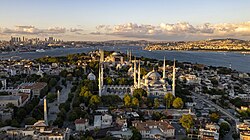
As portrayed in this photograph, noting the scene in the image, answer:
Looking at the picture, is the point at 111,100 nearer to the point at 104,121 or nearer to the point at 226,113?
the point at 104,121

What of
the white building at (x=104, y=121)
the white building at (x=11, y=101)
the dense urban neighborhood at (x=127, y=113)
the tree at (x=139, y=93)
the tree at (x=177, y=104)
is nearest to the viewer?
the dense urban neighborhood at (x=127, y=113)

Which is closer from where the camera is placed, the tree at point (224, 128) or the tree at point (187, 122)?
the tree at point (224, 128)

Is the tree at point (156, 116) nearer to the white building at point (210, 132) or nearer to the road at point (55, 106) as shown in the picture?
the white building at point (210, 132)

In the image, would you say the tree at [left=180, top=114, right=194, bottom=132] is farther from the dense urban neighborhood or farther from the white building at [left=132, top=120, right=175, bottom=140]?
the white building at [left=132, top=120, right=175, bottom=140]

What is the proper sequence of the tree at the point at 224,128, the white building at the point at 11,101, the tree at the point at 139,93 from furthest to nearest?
the tree at the point at 139,93 → the white building at the point at 11,101 → the tree at the point at 224,128

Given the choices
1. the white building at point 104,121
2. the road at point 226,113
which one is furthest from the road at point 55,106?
the road at point 226,113

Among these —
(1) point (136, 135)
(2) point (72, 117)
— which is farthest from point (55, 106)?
(1) point (136, 135)

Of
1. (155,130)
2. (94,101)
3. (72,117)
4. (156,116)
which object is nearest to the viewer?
(155,130)

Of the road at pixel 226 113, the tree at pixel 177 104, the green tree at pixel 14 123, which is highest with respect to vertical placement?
the tree at pixel 177 104

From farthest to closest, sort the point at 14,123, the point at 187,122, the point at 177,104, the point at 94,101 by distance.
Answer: the point at 94,101
the point at 177,104
the point at 187,122
the point at 14,123

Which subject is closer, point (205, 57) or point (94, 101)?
point (94, 101)

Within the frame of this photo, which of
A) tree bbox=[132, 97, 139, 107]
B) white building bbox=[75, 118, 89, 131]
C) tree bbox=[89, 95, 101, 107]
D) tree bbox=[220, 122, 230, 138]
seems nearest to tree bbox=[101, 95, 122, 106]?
tree bbox=[89, 95, 101, 107]

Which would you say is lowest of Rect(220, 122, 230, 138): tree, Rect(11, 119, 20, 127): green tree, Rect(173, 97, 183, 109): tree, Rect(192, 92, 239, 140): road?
Rect(192, 92, 239, 140): road
